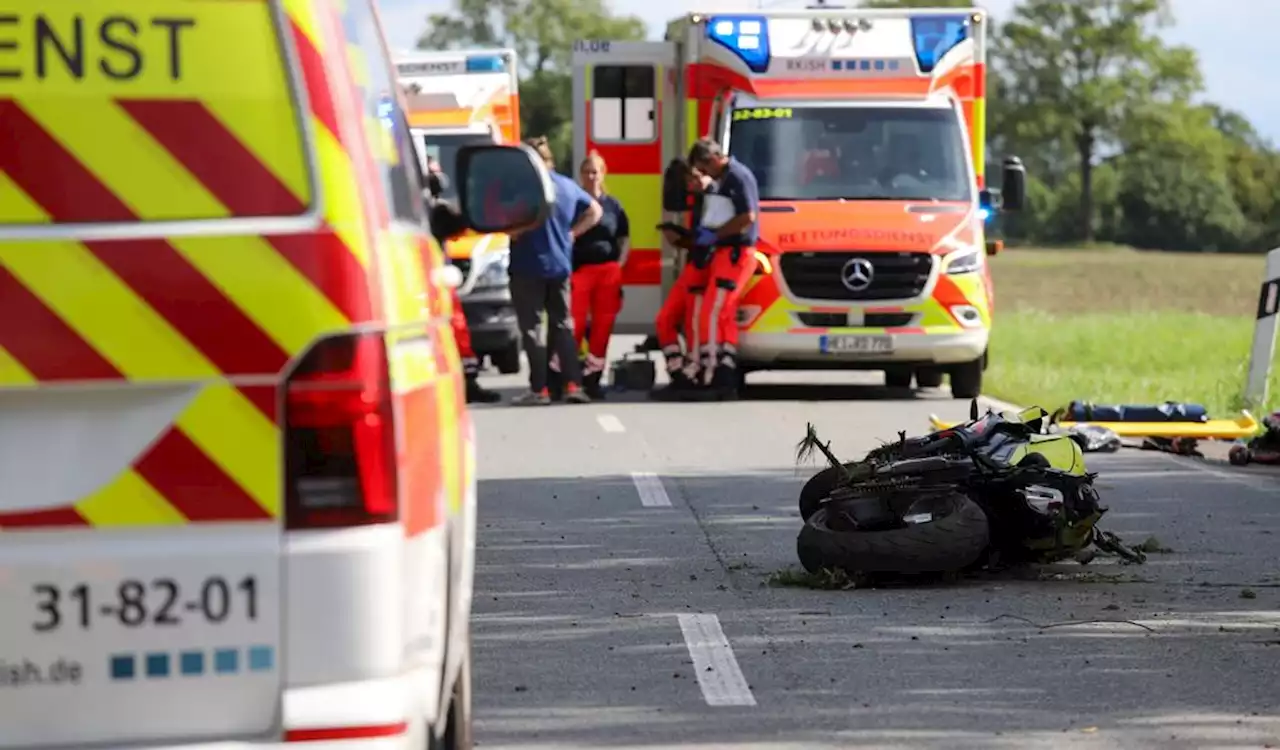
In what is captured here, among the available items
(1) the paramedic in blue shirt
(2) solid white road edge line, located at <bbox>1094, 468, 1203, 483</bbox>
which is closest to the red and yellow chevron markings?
(2) solid white road edge line, located at <bbox>1094, 468, 1203, 483</bbox>

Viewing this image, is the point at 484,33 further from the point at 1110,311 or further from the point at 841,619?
the point at 841,619

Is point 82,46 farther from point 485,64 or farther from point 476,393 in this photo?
point 485,64

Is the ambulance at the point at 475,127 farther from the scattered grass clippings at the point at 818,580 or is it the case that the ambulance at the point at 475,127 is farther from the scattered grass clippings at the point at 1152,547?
the scattered grass clippings at the point at 818,580

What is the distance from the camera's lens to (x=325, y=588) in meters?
4.14

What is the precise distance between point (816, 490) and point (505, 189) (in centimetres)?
468

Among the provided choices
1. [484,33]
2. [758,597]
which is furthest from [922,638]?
[484,33]

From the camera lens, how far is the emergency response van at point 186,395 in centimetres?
410

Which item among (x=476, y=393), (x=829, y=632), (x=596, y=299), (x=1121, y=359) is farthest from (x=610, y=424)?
(x=1121, y=359)

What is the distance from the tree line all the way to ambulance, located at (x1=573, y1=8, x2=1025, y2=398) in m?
103

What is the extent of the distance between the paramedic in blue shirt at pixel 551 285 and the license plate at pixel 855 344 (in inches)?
73.9

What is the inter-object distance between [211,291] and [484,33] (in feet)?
416

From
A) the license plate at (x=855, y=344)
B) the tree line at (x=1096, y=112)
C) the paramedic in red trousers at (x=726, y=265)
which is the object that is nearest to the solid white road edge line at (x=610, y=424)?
the paramedic in red trousers at (x=726, y=265)

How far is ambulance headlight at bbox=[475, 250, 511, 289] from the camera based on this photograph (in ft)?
67.9

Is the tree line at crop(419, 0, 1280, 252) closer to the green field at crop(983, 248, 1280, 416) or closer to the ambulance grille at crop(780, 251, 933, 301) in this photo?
the green field at crop(983, 248, 1280, 416)
